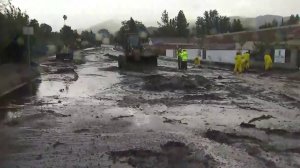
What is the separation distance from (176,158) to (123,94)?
36.2ft

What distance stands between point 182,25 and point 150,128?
13884 centimetres

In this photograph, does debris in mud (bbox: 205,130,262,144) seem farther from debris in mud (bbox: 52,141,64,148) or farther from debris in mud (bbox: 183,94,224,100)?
debris in mud (bbox: 183,94,224,100)

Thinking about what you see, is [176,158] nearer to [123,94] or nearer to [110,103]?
[110,103]

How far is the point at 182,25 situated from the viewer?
148 meters

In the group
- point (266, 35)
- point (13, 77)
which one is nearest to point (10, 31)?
point (13, 77)

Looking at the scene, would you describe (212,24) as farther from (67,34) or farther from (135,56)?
(135,56)

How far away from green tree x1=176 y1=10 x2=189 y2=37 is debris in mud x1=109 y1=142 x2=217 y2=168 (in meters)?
137

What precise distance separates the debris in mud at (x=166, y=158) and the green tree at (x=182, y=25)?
450 ft

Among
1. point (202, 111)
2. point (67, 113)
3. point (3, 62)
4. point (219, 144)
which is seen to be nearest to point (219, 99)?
point (202, 111)

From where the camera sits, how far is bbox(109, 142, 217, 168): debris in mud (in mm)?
7566

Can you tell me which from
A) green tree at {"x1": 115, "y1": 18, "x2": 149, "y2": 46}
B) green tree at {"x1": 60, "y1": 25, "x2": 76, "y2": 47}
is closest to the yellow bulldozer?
green tree at {"x1": 115, "y1": 18, "x2": 149, "y2": 46}

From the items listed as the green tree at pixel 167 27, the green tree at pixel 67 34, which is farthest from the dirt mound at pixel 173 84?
the green tree at pixel 167 27

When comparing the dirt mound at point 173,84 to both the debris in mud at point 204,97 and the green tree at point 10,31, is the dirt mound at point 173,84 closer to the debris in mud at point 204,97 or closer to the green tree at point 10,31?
the debris in mud at point 204,97

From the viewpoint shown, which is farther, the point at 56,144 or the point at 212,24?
the point at 212,24
